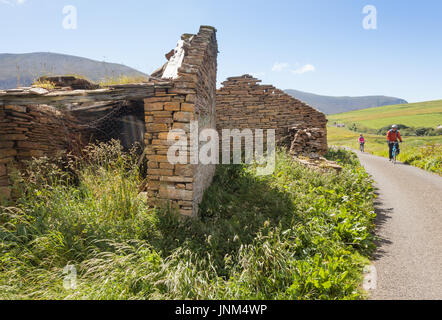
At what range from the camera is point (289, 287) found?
307cm

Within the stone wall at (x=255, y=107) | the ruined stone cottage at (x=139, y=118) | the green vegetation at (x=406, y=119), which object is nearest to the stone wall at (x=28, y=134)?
the ruined stone cottage at (x=139, y=118)

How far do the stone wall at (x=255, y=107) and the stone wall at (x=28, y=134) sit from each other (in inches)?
250

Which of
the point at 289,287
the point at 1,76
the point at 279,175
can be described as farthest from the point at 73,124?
the point at 1,76

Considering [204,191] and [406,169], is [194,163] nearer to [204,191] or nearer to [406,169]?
[204,191]

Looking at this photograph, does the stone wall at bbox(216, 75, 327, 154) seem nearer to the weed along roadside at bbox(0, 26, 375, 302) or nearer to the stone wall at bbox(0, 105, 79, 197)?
the weed along roadside at bbox(0, 26, 375, 302)

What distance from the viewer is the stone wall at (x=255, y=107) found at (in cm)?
1056

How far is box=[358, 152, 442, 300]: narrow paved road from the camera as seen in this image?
323cm

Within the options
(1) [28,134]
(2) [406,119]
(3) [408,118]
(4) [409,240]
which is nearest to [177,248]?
(4) [409,240]

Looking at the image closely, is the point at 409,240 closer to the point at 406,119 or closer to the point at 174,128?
the point at 174,128

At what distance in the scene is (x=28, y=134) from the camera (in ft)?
18.6

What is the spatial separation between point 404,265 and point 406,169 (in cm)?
866

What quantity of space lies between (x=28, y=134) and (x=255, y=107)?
853 centimetres
